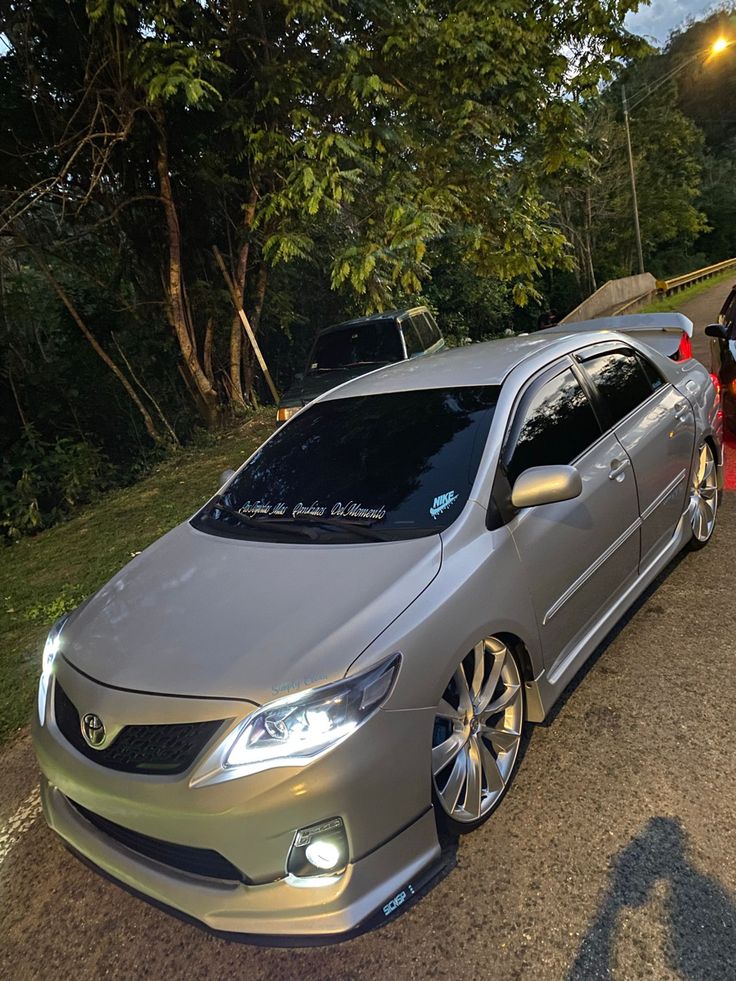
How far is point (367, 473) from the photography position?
2979 millimetres

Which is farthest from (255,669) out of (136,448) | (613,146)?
(613,146)

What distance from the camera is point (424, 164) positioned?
9883mm

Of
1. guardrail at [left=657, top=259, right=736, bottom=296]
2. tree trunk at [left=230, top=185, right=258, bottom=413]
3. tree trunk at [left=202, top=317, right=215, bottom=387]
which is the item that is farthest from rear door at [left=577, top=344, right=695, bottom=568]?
guardrail at [left=657, top=259, right=736, bottom=296]

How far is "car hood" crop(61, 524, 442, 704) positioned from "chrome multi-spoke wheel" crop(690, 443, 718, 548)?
97.1 inches

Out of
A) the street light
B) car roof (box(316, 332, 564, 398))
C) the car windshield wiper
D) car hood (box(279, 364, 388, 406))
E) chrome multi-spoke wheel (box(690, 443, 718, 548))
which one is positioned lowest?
chrome multi-spoke wheel (box(690, 443, 718, 548))

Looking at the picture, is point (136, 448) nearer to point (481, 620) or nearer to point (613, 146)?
point (481, 620)

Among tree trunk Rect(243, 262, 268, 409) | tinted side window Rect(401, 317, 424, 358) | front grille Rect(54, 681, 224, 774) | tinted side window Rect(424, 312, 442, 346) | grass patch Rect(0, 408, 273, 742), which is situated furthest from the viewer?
tree trunk Rect(243, 262, 268, 409)

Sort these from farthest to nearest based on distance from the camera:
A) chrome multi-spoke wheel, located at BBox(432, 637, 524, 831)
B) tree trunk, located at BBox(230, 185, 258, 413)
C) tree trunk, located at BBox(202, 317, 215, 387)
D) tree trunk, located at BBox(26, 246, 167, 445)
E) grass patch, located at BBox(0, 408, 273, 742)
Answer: tree trunk, located at BBox(202, 317, 215, 387)
tree trunk, located at BBox(230, 185, 258, 413)
tree trunk, located at BBox(26, 246, 167, 445)
grass patch, located at BBox(0, 408, 273, 742)
chrome multi-spoke wheel, located at BBox(432, 637, 524, 831)

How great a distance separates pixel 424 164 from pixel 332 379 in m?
3.51

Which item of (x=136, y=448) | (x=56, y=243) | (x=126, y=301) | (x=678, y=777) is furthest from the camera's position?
(x=136, y=448)

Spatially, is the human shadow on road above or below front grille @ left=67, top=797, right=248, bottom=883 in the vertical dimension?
below

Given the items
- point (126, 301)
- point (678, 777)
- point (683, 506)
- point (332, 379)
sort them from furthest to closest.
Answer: point (126, 301) → point (332, 379) → point (683, 506) → point (678, 777)

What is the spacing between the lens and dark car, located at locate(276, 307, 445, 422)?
955cm

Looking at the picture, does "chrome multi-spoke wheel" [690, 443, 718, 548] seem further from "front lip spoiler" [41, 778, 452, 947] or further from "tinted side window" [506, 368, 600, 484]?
"front lip spoiler" [41, 778, 452, 947]
